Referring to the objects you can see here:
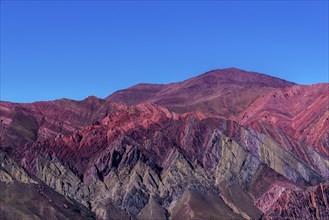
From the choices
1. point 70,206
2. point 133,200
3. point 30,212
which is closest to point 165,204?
point 133,200

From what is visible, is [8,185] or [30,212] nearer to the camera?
[30,212]

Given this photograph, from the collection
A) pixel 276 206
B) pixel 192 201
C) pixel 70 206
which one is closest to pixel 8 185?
pixel 70 206

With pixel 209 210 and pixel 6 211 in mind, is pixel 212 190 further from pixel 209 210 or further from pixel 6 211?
pixel 6 211

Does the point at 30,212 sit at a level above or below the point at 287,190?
below

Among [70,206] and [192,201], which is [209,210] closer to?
[192,201]

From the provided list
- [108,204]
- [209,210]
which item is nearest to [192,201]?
[209,210]

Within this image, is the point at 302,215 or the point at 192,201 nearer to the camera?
the point at 302,215

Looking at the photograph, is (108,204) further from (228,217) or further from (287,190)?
(287,190)

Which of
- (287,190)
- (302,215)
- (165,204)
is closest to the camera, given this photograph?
(302,215)

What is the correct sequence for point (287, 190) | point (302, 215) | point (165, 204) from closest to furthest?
point (302, 215) → point (287, 190) → point (165, 204)
